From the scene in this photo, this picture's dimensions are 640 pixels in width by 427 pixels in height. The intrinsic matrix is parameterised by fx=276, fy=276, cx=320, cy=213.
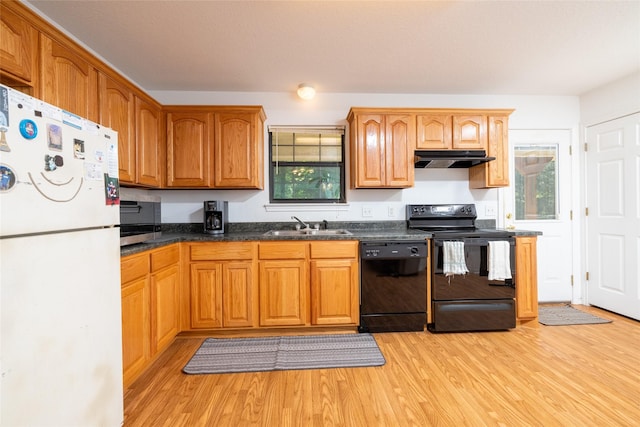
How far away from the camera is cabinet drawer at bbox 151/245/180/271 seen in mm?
1969

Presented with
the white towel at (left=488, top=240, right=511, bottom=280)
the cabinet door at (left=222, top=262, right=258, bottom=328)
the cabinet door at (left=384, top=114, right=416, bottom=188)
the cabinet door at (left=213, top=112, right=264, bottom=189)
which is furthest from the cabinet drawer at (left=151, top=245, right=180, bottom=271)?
the white towel at (left=488, top=240, right=511, bottom=280)

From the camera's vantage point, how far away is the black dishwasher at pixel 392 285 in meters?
2.39

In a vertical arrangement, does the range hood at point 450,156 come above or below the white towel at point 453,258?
above

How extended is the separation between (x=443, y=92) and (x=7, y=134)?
336 cm

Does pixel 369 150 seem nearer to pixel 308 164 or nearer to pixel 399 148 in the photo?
pixel 399 148

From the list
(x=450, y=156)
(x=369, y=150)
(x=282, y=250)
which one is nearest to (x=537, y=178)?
(x=450, y=156)

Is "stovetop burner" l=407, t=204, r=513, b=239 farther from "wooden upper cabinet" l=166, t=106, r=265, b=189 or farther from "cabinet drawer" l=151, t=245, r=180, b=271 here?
"cabinet drawer" l=151, t=245, r=180, b=271

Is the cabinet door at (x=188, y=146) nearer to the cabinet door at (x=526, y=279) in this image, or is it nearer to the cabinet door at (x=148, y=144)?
the cabinet door at (x=148, y=144)

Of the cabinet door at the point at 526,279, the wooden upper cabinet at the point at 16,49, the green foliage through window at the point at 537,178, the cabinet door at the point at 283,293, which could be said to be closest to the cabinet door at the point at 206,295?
the cabinet door at the point at 283,293

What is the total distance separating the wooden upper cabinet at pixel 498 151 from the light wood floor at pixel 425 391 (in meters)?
1.52

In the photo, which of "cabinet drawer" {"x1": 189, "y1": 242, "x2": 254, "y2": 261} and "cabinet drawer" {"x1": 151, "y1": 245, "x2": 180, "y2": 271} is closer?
"cabinet drawer" {"x1": 151, "y1": 245, "x2": 180, "y2": 271}

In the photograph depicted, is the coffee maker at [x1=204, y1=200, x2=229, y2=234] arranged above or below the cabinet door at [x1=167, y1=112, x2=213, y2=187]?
below

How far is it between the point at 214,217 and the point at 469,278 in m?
2.43

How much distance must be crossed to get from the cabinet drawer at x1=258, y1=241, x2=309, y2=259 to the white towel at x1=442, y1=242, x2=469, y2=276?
3.99 feet
